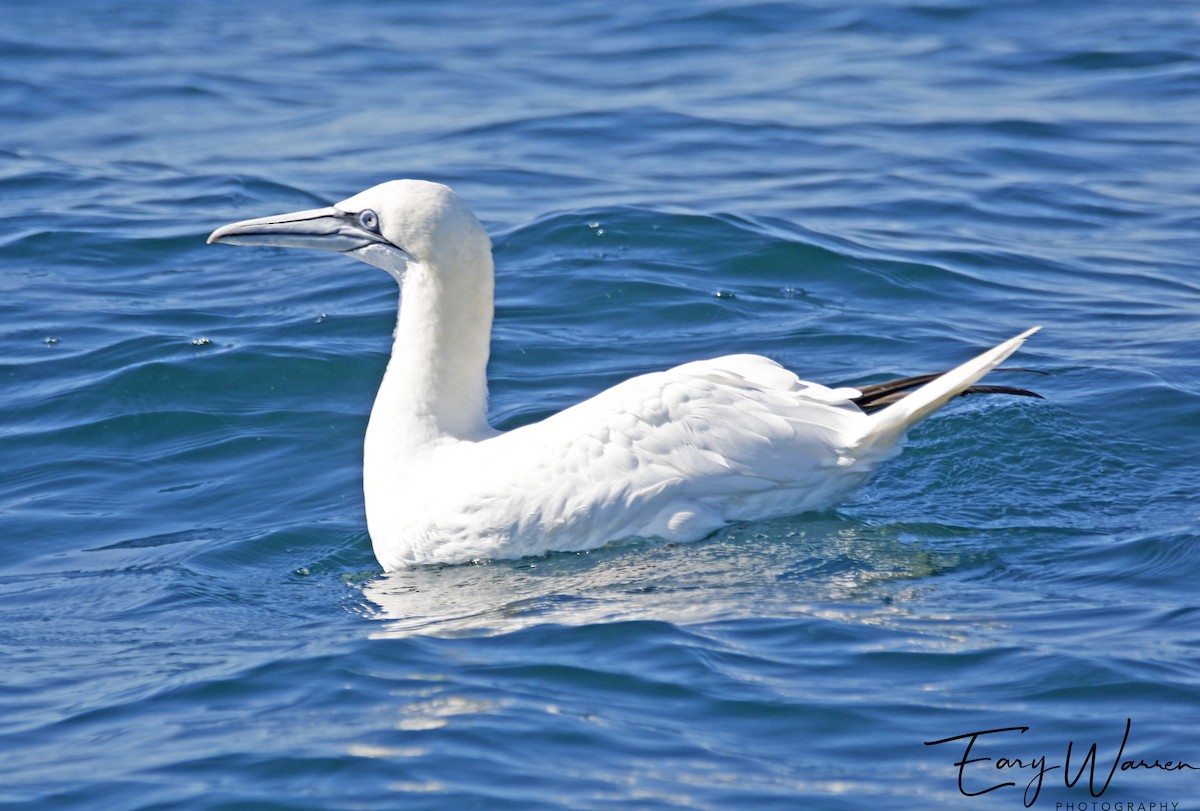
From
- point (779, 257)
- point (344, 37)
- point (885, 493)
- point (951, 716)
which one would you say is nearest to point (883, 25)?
point (344, 37)

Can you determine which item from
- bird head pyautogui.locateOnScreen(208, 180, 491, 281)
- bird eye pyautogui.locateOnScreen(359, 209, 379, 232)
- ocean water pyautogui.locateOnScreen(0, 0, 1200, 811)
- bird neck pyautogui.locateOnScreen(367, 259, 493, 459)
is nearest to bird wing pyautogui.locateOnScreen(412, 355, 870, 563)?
ocean water pyautogui.locateOnScreen(0, 0, 1200, 811)

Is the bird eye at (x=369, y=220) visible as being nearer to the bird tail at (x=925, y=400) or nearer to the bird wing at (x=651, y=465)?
the bird wing at (x=651, y=465)

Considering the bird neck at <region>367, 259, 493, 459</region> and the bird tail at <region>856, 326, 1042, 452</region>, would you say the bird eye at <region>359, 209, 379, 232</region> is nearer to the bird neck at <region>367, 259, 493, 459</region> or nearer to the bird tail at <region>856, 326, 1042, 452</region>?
the bird neck at <region>367, 259, 493, 459</region>

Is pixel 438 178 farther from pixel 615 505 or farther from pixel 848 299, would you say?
pixel 615 505

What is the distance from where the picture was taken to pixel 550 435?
22.1 feet

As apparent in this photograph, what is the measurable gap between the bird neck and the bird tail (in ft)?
5.75

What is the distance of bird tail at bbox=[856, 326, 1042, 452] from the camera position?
250 inches

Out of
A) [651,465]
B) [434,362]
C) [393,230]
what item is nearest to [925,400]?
[651,465]

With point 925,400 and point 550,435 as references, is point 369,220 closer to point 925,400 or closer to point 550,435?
point 550,435

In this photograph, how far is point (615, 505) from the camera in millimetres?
6672

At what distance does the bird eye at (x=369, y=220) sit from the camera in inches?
278

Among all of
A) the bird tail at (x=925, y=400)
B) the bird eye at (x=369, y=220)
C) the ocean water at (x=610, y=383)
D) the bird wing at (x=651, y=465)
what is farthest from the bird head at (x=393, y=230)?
the bird tail at (x=925, y=400)

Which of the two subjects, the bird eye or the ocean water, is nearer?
the ocean water

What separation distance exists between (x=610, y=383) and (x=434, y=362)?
2.25 metres
